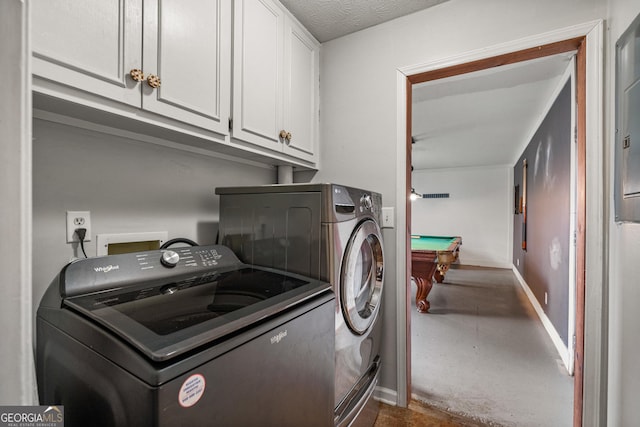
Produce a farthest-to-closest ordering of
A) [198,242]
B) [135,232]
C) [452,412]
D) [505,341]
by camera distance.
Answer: [505,341], [452,412], [198,242], [135,232]

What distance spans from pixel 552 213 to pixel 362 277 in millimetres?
2608

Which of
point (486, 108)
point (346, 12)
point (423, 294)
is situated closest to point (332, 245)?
point (346, 12)

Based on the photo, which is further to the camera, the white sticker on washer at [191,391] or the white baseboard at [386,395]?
the white baseboard at [386,395]

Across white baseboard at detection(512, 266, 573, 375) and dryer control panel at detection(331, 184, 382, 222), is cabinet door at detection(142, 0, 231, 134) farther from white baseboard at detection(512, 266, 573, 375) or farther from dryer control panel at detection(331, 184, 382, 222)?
white baseboard at detection(512, 266, 573, 375)

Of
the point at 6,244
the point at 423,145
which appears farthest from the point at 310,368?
the point at 423,145

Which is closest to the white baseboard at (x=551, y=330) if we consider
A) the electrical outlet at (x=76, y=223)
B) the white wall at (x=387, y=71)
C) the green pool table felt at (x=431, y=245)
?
the green pool table felt at (x=431, y=245)

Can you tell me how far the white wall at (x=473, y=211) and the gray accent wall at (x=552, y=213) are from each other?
2.38m

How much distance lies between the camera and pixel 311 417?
89cm

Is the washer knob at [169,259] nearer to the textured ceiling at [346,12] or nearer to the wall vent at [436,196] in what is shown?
the textured ceiling at [346,12]

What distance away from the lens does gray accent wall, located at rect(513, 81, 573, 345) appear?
2.36 m

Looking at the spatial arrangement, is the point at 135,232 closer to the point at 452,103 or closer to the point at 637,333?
the point at 637,333

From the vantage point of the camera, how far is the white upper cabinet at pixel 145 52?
2.38 feet

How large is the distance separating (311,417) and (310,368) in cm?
17

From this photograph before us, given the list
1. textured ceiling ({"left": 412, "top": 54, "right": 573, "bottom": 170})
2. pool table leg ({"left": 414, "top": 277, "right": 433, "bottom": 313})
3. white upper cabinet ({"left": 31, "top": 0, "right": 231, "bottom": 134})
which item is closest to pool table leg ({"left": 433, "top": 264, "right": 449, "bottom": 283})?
pool table leg ({"left": 414, "top": 277, "right": 433, "bottom": 313})
